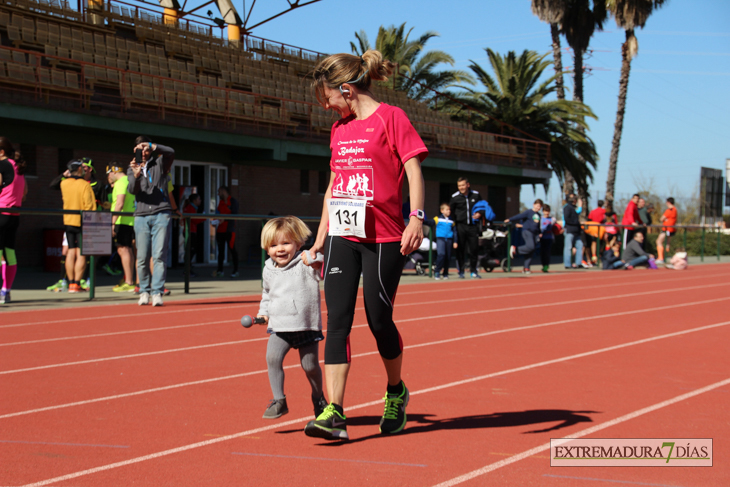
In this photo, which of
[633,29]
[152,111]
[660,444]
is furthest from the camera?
[633,29]

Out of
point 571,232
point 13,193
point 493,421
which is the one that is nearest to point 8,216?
point 13,193

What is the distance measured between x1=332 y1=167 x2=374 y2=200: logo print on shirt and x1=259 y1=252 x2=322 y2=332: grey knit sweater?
56cm

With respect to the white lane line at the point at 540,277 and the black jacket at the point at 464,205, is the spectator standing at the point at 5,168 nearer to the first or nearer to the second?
the white lane line at the point at 540,277

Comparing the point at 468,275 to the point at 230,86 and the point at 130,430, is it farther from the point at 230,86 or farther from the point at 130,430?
the point at 130,430

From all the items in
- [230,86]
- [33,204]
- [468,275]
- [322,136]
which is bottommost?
[468,275]

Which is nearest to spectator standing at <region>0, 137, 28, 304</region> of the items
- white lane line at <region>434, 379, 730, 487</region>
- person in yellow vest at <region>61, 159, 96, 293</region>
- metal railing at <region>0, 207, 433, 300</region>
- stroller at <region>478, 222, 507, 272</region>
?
metal railing at <region>0, 207, 433, 300</region>

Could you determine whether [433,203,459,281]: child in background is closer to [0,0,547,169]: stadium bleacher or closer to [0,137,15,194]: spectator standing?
[0,0,547,169]: stadium bleacher

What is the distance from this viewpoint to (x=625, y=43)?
40.1 meters

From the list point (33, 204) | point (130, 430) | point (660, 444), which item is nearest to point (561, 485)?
point (660, 444)

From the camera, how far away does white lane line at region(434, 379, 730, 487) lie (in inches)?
142

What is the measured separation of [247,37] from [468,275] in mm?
16930

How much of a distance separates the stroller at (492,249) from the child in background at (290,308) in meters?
14.9

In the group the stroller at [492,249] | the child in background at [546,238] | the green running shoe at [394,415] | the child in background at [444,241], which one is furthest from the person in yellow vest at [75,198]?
the child in background at [546,238]

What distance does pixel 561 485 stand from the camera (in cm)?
351
